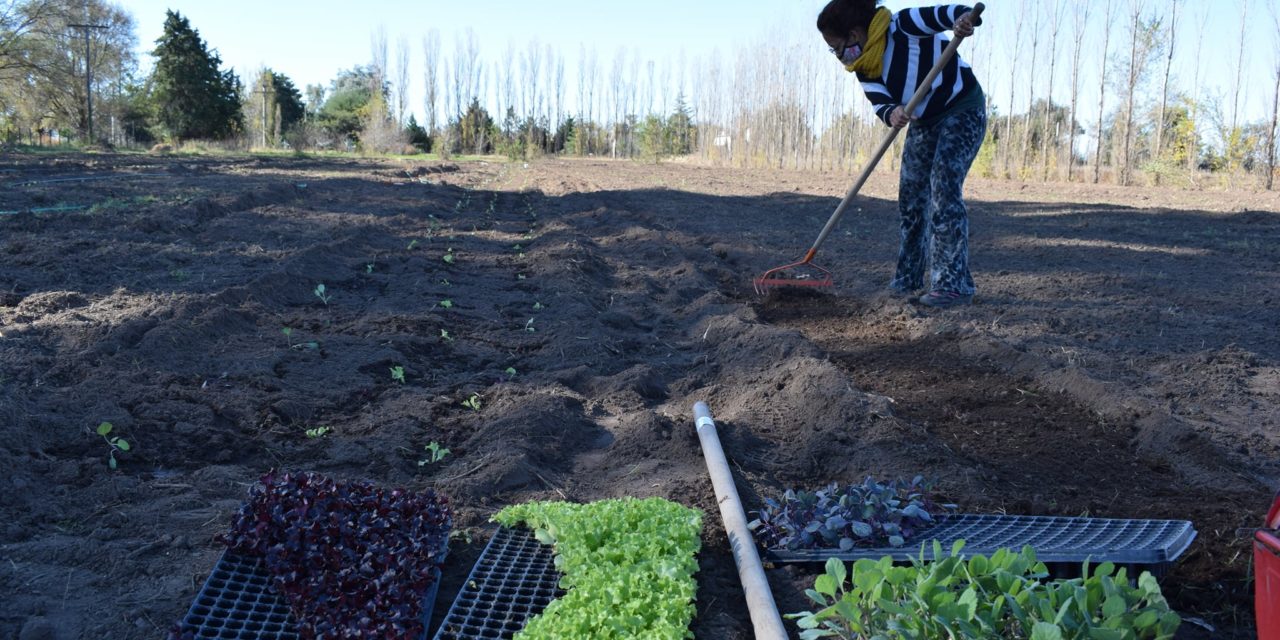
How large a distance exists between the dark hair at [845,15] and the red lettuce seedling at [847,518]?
3.57 metres

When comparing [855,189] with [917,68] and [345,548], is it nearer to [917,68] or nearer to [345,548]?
A: [917,68]

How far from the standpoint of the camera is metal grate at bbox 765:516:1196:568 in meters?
2.32

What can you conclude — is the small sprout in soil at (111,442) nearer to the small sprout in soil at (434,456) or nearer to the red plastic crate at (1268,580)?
the small sprout in soil at (434,456)

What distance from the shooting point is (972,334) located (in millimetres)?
5242

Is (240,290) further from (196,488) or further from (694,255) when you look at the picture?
(694,255)

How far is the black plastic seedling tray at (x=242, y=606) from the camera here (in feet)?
7.38

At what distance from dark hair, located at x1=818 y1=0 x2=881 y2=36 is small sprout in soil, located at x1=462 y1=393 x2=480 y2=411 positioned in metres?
3.16

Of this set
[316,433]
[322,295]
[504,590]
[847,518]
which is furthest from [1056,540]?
[322,295]

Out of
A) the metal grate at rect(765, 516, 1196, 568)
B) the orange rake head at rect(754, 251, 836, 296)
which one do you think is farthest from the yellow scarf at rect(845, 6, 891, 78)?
the metal grate at rect(765, 516, 1196, 568)

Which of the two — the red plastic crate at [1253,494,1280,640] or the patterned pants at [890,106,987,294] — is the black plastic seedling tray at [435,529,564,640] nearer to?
the red plastic crate at [1253,494,1280,640]

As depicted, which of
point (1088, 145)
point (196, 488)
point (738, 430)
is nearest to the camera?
point (196, 488)

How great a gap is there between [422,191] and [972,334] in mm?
11911

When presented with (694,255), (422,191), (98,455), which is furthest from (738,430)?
(422,191)

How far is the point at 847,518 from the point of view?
2586mm
